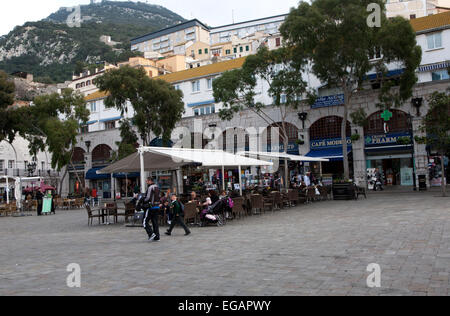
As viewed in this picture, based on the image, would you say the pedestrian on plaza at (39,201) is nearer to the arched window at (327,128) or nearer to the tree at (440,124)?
the arched window at (327,128)

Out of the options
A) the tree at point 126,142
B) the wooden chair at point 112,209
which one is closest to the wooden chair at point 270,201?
the wooden chair at point 112,209

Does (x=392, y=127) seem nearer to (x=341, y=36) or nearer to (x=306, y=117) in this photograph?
(x=306, y=117)

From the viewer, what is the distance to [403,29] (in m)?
22.3

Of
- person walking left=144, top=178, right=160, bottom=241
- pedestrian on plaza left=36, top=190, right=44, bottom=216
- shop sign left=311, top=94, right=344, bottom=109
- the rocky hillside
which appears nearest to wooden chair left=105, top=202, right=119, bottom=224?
person walking left=144, top=178, right=160, bottom=241

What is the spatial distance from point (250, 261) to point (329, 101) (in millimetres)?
24811

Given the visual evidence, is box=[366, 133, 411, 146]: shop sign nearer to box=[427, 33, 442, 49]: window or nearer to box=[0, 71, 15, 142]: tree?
box=[427, 33, 442, 49]: window

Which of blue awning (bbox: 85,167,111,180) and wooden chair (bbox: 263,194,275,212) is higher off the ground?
blue awning (bbox: 85,167,111,180)

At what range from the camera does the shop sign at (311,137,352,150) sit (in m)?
29.3

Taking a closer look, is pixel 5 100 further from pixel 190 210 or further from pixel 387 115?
pixel 387 115

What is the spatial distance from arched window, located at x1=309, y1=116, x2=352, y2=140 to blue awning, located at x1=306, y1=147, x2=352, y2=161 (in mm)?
1092

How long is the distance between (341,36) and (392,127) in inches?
357

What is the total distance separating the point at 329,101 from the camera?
29.7m

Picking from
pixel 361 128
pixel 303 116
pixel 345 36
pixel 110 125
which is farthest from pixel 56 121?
pixel 361 128

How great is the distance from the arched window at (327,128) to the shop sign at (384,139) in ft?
5.37
